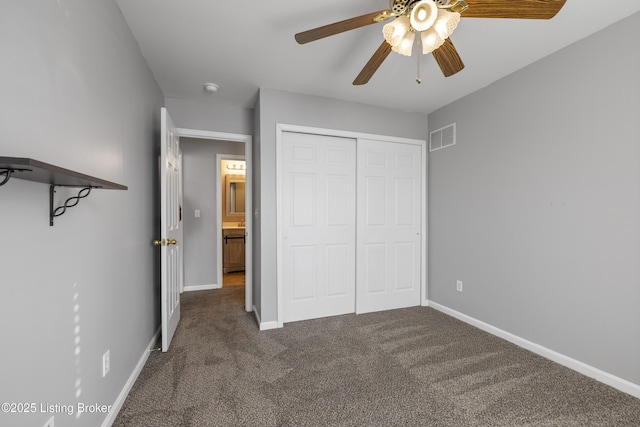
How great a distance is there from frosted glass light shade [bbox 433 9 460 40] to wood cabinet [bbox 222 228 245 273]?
14.6 feet

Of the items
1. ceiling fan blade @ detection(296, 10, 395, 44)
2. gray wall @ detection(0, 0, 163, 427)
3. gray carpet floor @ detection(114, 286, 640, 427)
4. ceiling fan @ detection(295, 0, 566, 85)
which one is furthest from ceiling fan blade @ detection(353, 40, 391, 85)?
gray carpet floor @ detection(114, 286, 640, 427)

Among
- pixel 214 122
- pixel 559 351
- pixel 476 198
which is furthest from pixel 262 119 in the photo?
pixel 559 351

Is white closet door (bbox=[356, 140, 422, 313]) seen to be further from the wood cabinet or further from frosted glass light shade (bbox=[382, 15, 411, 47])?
the wood cabinet

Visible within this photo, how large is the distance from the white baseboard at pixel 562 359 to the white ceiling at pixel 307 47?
2.23 m

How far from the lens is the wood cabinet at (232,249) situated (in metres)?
5.14

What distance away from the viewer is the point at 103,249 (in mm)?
1492

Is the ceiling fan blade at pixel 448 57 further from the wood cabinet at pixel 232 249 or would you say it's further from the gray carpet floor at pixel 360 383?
the wood cabinet at pixel 232 249

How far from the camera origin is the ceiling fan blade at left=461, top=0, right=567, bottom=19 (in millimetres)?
1258

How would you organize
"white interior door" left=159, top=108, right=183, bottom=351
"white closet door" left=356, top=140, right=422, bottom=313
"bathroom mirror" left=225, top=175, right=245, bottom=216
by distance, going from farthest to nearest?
"bathroom mirror" left=225, top=175, right=245, bottom=216, "white closet door" left=356, top=140, right=422, bottom=313, "white interior door" left=159, top=108, right=183, bottom=351

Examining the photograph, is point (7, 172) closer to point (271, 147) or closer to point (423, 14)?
point (423, 14)

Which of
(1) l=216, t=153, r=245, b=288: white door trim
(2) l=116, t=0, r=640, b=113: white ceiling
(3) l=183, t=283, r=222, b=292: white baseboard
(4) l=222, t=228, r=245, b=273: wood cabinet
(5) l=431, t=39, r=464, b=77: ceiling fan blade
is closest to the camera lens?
(5) l=431, t=39, r=464, b=77: ceiling fan blade

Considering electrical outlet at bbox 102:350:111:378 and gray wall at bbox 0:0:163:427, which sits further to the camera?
electrical outlet at bbox 102:350:111:378

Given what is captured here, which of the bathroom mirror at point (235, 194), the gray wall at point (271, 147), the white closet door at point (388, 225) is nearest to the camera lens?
the gray wall at point (271, 147)

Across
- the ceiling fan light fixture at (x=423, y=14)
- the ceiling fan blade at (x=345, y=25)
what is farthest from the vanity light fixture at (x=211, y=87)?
the ceiling fan light fixture at (x=423, y=14)
